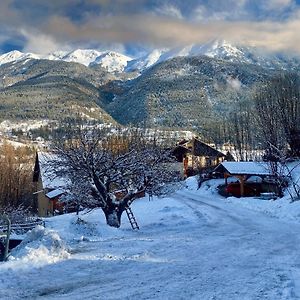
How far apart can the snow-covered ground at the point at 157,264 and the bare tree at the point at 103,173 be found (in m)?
2.52

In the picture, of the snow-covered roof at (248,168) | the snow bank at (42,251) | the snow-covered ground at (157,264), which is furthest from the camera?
the snow-covered roof at (248,168)

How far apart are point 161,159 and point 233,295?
51.2ft

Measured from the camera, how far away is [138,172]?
22.9m

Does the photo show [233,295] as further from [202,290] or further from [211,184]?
[211,184]

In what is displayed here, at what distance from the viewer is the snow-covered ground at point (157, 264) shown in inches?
368

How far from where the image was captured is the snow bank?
39.1 ft

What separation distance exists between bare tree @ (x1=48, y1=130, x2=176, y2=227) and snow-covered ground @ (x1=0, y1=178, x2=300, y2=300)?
252 cm

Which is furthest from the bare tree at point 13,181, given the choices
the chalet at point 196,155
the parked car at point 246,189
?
the parked car at point 246,189

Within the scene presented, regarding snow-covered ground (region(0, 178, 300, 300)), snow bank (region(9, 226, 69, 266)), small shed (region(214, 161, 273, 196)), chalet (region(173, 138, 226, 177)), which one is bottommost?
snow-covered ground (region(0, 178, 300, 300))

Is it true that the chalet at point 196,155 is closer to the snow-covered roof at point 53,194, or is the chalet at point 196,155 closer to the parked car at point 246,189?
the parked car at point 246,189

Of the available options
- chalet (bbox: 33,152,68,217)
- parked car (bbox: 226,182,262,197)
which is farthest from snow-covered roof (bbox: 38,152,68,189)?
parked car (bbox: 226,182,262,197)

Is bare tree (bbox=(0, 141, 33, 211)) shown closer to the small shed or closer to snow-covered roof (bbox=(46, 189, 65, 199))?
snow-covered roof (bbox=(46, 189, 65, 199))

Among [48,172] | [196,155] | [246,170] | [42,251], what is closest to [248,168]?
[246,170]

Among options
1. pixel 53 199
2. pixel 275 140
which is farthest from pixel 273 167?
pixel 53 199
